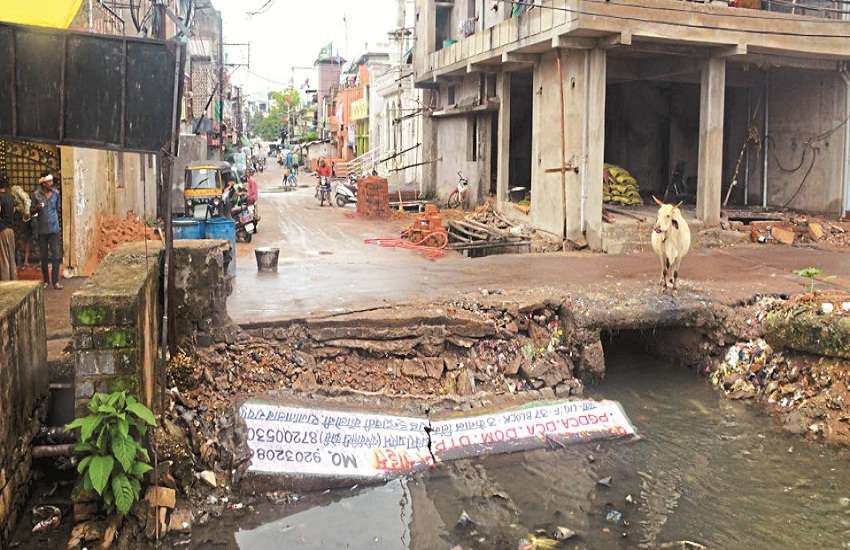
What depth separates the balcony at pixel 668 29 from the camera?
15.4m

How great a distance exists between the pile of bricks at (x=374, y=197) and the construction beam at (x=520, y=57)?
7919mm

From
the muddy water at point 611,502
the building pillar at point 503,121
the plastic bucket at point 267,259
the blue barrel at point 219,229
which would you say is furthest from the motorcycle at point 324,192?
the muddy water at point 611,502

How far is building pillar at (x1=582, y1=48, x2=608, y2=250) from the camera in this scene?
16.3 m

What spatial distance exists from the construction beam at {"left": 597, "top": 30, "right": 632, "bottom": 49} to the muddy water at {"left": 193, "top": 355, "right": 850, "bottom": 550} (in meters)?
8.98

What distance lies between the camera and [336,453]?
7902mm

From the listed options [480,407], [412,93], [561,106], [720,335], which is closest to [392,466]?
[480,407]

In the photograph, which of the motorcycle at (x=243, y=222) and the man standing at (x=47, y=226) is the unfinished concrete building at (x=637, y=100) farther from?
the man standing at (x=47, y=226)

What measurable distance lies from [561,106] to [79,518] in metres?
13.4

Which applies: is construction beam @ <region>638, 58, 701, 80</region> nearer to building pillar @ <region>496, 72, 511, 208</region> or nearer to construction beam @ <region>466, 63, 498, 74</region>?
building pillar @ <region>496, 72, 511, 208</region>

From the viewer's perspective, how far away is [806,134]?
19.7 metres

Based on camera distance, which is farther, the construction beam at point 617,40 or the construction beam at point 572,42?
the construction beam at point 572,42

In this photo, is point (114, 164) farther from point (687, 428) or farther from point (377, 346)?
point (687, 428)

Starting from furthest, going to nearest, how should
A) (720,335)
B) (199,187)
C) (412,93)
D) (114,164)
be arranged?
(412,93), (199,187), (114,164), (720,335)

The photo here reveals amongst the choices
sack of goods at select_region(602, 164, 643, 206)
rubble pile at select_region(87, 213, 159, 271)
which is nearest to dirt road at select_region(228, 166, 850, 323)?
rubble pile at select_region(87, 213, 159, 271)
